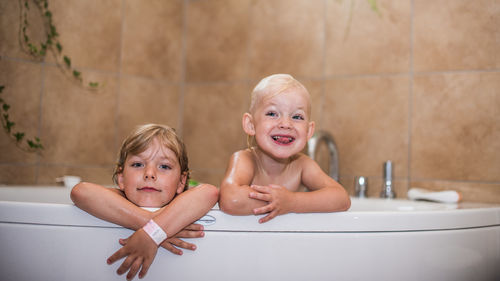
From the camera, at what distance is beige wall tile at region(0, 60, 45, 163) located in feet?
5.35

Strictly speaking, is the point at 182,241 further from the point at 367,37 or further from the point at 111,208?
the point at 367,37

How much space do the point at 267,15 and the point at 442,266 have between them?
4.38 ft

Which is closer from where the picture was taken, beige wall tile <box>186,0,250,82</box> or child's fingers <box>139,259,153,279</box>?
child's fingers <box>139,259,153,279</box>

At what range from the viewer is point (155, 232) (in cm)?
89

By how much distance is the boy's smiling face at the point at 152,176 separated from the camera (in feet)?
3.44

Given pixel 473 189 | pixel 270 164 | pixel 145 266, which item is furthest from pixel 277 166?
pixel 473 189

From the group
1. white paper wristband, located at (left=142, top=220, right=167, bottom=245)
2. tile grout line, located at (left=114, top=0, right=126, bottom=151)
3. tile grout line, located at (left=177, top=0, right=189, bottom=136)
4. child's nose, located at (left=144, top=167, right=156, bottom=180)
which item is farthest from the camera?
tile grout line, located at (left=177, top=0, right=189, bottom=136)

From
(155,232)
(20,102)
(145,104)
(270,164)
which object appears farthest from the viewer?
(145,104)

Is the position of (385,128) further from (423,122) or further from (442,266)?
(442,266)

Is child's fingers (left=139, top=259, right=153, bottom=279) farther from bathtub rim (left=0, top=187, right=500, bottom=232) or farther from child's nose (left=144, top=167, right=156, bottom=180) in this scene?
child's nose (left=144, top=167, right=156, bottom=180)

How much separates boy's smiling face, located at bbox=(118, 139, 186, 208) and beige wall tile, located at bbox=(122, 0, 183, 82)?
104 cm

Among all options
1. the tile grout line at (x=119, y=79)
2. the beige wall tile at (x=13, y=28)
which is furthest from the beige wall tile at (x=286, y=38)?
the beige wall tile at (x=13, y=28)

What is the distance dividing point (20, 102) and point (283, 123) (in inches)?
41.5

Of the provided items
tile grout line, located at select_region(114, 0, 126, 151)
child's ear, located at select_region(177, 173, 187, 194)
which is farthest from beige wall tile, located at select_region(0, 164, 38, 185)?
child's ear, located at select_region(177, 173, 187, 194)
